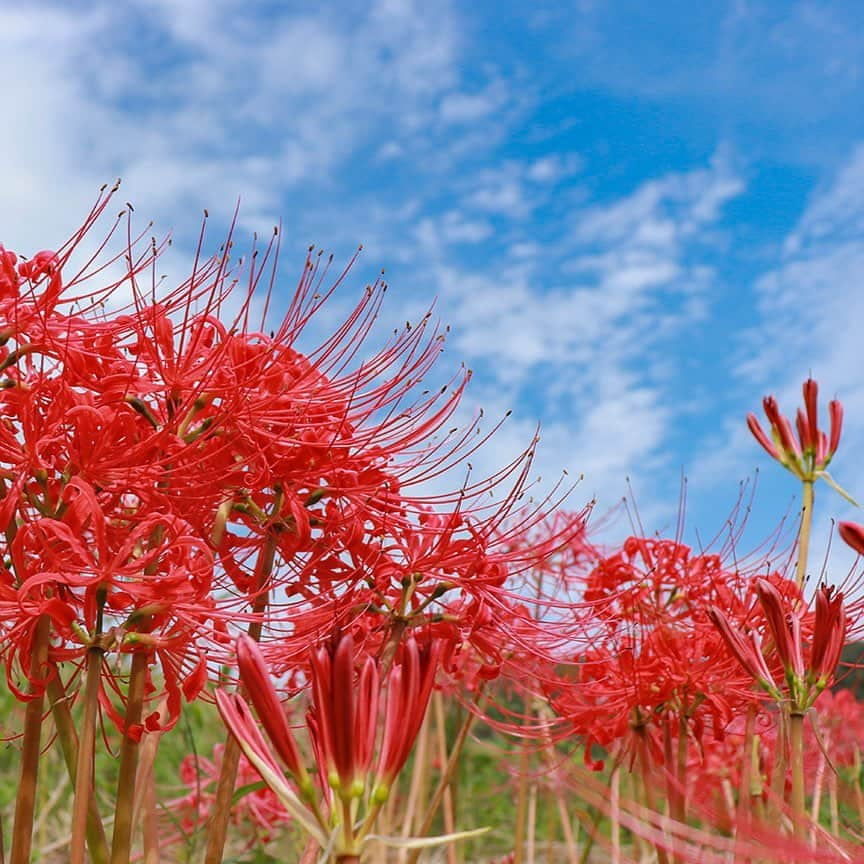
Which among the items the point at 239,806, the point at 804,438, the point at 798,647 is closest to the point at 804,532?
the point at 804,438

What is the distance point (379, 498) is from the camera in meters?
2.00

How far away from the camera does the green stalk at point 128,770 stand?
1.74 m

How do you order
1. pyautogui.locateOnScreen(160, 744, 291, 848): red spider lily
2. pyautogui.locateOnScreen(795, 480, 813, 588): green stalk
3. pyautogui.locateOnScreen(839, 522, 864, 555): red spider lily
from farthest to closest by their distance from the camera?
pyautogui.locateOnScreen(160, 744, 291, 848): red spider lily, pyautogui.locateOnScreen(795, 480, 813, 588): green stalk, pyautogui.locateOnScreen(839, 522, 864, 555): red spider lily

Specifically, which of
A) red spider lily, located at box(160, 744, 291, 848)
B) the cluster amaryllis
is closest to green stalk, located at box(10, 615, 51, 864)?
the cluster amaryllis

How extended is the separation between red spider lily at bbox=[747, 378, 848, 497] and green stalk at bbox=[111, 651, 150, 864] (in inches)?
59.4

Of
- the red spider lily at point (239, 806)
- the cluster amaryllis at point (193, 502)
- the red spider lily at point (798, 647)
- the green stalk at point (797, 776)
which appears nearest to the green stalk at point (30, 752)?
the cluster amaryllis at point (193, 502)

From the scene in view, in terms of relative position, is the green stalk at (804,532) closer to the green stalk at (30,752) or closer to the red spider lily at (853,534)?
the red spider lily at (853,534)

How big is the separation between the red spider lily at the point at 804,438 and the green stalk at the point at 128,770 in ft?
4.95

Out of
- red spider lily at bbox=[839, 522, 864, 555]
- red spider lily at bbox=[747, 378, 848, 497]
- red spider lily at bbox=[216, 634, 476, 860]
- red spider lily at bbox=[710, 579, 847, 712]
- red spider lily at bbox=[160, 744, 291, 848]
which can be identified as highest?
red spider lily at bbox=[747, 378, 848, 497]

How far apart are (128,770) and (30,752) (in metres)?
0.16

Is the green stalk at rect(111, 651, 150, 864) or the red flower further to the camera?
the red flower

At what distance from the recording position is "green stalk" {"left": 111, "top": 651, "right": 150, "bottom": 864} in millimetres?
1735

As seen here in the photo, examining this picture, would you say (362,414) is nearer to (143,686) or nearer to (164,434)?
(164,434)

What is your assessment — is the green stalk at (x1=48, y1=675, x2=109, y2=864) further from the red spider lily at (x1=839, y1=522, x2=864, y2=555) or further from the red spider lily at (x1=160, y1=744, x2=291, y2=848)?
the red spider lily at (x1=160, y1=744, x2=291, y2=848)
